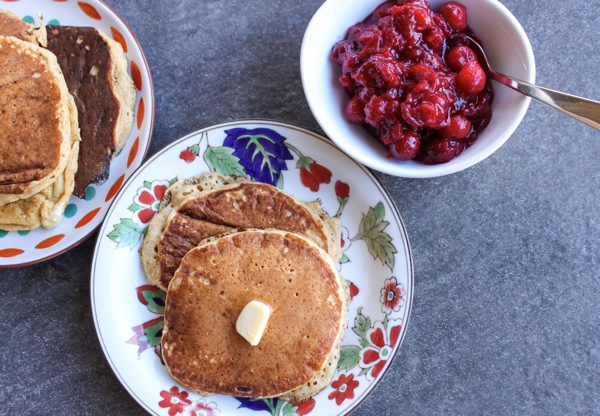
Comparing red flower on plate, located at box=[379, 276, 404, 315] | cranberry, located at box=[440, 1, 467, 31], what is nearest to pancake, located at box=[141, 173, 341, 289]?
red flower on plate, located at box=[379, 276, 404, 315]

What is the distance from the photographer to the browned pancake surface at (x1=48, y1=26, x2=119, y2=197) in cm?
222

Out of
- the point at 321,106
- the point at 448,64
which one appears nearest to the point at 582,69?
the point at 448,64

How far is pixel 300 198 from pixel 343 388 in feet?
2.49

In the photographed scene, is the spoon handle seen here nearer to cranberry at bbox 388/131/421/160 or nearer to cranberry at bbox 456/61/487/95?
cranberry at bbox 456/61/487/95

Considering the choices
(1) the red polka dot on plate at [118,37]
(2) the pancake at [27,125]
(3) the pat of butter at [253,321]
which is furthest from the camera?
(1) the red polka dot on plate at [118,37]

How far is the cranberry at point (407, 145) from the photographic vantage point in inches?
73.1

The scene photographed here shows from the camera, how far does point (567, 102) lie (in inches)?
72.1

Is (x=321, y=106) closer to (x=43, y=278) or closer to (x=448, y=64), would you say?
(x=448, y=64)

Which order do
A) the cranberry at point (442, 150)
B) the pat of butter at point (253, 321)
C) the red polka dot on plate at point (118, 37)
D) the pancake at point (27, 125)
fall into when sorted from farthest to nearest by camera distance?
the red polka dot on plate at point (118, 37)
the pancake at point (27, 125)
the pat of butter at point (253, 321)
the cranberry at point (442, 150)

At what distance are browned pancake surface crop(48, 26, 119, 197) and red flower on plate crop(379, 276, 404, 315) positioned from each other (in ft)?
3.96

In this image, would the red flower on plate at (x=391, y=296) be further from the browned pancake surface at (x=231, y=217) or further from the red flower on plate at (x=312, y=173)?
the red flower on plate at (x=312, y=173)

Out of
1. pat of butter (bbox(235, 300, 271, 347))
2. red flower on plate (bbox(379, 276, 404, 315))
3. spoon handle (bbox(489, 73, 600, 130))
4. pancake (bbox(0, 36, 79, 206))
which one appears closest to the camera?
spoon handle (bbox(489, 73, 600, 130))

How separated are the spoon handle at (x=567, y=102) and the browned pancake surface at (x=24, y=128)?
5.39 feet

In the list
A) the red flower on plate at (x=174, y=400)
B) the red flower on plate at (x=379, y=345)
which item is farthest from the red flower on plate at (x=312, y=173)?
the red flower on plate at (x=174, y=400)
